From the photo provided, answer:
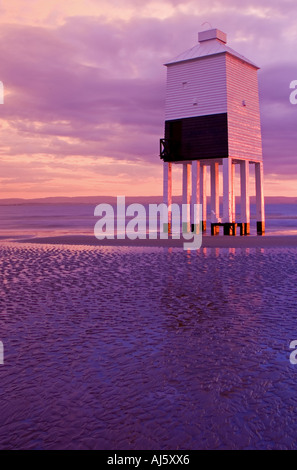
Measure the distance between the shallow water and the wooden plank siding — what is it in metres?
16.5

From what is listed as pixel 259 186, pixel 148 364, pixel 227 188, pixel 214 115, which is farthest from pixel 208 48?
pixel 148 364

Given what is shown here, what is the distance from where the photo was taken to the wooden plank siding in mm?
27938

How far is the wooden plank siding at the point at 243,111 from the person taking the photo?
2794 centimetres

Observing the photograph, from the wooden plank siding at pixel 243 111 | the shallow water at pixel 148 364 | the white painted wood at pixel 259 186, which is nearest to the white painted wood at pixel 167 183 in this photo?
the wooden plank siding at pixel 243 111

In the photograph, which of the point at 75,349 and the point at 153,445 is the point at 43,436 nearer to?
the point at 153,445

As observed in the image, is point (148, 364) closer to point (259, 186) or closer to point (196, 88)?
point (196, 88)

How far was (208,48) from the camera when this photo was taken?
28719mm

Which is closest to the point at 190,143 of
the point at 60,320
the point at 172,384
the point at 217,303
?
the point at 217,303

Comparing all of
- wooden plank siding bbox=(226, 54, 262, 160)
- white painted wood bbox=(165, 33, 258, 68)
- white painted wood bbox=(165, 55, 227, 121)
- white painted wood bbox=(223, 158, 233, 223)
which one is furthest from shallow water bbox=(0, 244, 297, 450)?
white painted wood bbox=(165, 33, 258, 68)

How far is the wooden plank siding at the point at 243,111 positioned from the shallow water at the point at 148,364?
54.2 feet

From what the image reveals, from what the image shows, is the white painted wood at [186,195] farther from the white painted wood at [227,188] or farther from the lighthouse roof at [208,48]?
the lighthouse roof at [208,48]

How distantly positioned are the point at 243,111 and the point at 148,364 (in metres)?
25.2

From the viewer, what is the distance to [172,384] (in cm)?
558
